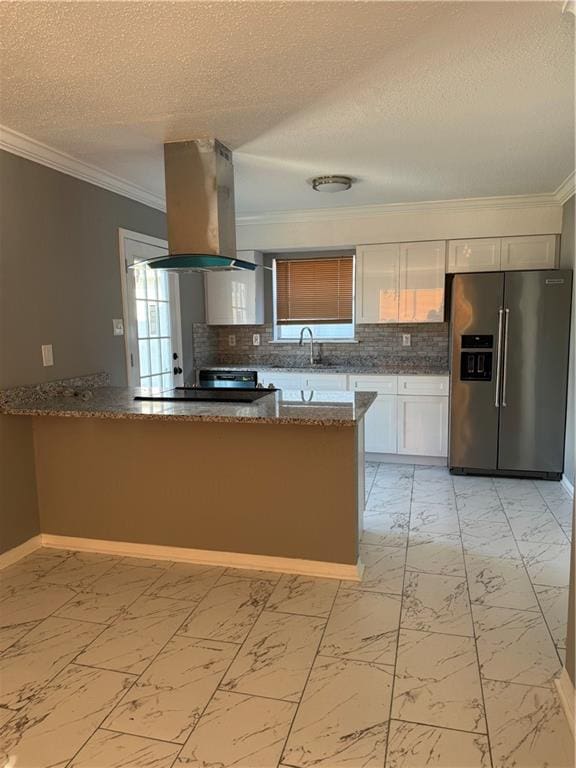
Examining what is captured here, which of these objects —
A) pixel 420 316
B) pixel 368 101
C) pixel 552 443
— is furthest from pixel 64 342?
pixel 552 443

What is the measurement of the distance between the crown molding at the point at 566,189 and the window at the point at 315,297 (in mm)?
1879

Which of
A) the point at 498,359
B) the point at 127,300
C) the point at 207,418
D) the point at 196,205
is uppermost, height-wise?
the point at 196,205

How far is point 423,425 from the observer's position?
181 inches

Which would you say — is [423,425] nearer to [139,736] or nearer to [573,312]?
[573,312]

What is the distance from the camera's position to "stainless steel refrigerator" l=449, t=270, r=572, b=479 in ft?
13.2

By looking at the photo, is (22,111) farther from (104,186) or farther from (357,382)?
(357,382)

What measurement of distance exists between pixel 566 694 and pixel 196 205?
9.31 feet

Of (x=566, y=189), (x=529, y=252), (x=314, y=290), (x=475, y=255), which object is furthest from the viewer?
(x=314, y=290)

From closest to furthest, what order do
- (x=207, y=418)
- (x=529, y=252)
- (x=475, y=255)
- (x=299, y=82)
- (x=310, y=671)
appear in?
(x=310, y=671) → (x=299, y=82) → (x=207, y=418) → (x=529, y=252) → (x=475, y=255)

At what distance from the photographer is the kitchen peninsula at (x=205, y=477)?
2600 mm

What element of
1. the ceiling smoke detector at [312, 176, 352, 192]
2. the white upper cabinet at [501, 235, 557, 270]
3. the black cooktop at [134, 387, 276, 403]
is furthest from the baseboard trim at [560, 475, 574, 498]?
the ceiling smoke detector at [312, 176, 352, 192]

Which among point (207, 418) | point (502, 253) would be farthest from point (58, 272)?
point (502, 253)

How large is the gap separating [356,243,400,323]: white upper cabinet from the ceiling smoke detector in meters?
1.08

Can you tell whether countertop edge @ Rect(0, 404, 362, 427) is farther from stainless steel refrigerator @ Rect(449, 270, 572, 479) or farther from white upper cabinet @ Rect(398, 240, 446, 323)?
white upper cabinet @ Rect(398, 240, 446, 323)
